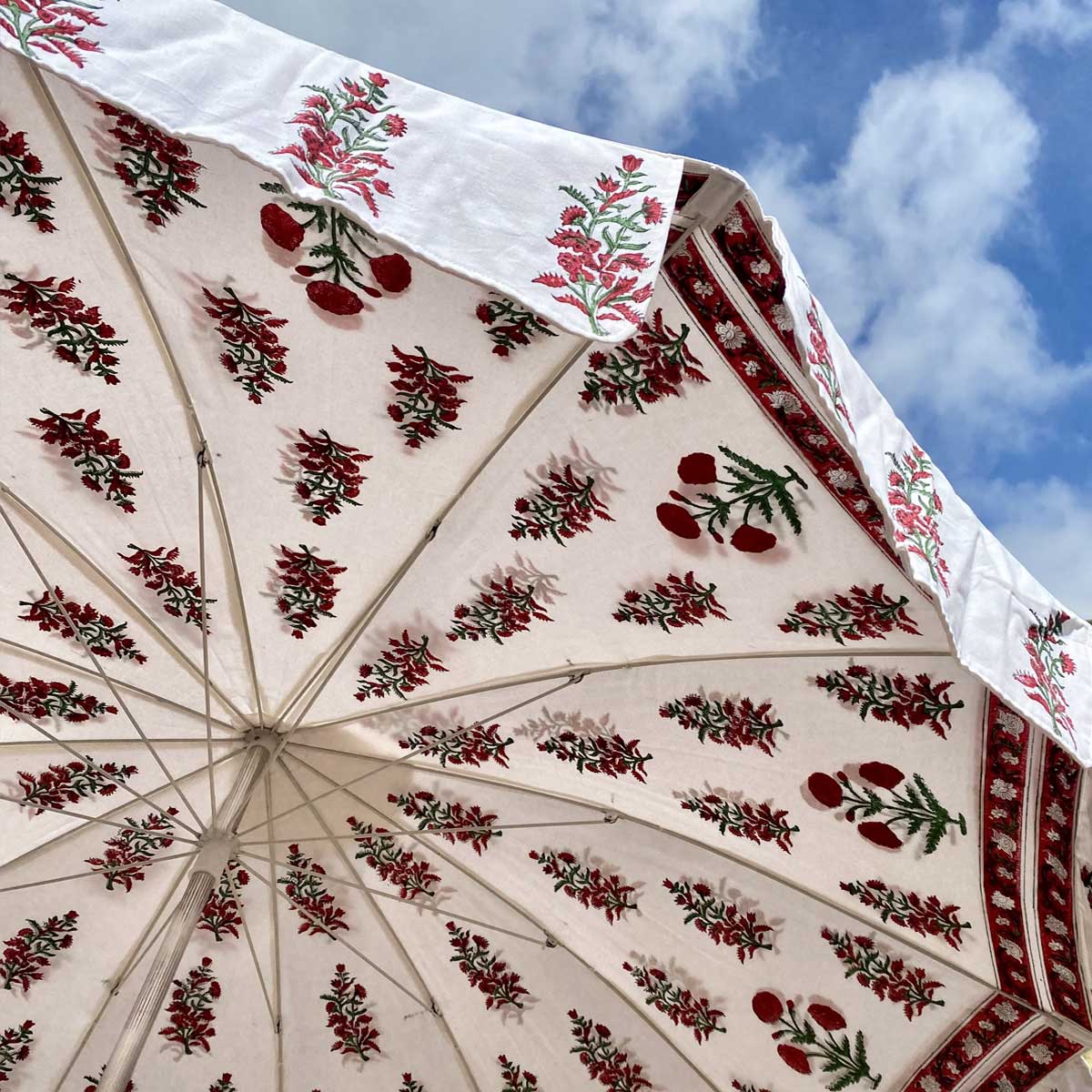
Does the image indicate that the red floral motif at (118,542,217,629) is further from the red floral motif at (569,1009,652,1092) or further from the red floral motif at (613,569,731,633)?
the red floral motif at (569,1009,652,1092)

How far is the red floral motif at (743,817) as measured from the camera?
98.6 inches

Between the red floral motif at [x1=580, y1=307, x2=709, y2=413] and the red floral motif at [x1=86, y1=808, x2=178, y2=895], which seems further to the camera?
the red floral motif at [x1=86, y1=808, x2=178, y2=895]

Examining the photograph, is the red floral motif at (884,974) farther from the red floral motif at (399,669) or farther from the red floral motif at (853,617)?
the red floral motif at (399,669)

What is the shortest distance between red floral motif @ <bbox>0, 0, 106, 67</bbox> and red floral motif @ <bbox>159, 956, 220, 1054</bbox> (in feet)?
8.50

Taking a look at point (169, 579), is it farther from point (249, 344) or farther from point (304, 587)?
point (249, 344)

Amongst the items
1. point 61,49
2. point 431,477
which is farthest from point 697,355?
point 61,49

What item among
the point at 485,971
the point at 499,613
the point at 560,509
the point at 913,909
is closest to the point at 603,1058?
the point at 485,971

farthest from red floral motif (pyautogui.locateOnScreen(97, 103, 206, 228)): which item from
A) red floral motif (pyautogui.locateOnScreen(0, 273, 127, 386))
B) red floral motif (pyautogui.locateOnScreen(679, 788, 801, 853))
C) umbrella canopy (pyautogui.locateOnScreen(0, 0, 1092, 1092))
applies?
red floral motif (pyautogui.locateOnScreen(679, 788, 801, 853))

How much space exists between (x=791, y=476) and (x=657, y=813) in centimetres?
114

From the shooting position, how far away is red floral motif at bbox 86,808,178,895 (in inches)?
113

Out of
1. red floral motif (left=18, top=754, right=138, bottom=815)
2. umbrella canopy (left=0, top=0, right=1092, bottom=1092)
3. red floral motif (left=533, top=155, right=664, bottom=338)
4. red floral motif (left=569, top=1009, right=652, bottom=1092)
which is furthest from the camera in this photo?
red floral motif (left=569, top=1009, right=652, bottom=1092)

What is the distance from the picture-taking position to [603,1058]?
9.41ft

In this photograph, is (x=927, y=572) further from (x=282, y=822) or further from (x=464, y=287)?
(x=282, y=822)

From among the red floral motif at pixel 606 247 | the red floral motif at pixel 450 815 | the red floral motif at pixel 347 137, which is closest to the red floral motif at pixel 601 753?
the red floral motif at pixel 450 815
